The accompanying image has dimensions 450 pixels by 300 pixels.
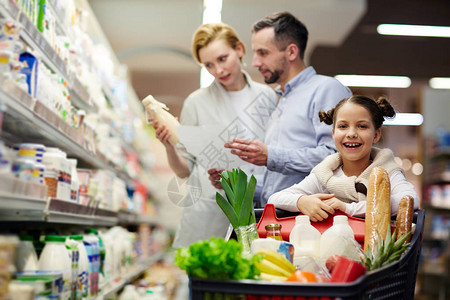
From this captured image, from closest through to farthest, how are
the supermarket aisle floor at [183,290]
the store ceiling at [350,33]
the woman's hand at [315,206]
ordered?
the woman's hand at [315,206] < the store ceiling at [350,33] < the supermarket aisle floor at [183,290]

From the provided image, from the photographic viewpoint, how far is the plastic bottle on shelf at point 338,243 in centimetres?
156

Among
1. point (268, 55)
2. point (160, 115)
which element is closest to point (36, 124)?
point (160, 115)

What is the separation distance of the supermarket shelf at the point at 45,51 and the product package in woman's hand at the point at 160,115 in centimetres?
54

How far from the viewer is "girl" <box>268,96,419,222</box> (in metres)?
1.80

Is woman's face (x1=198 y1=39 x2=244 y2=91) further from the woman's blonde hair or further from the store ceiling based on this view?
the store ceiling

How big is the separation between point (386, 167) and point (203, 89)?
35.3 inches

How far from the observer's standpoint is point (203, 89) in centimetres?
238

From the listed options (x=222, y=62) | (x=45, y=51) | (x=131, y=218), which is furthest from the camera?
(x=131, y=218)

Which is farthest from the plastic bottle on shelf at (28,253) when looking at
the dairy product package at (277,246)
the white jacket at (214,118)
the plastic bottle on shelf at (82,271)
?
the dairy product package at (277,246)

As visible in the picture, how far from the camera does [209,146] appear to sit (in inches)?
86.4

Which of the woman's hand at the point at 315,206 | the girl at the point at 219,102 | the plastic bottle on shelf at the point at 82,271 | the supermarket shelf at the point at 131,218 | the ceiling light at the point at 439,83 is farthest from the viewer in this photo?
the ceiling light at the point at 439,83

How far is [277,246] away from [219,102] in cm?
98

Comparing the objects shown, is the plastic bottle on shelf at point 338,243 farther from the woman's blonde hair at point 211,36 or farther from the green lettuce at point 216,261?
the woman's blonde hair at point 211,36

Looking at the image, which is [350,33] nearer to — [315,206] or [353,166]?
[353,166]
